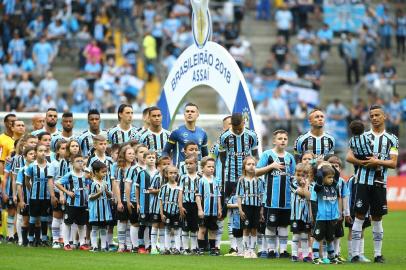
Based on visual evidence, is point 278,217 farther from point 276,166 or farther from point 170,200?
point 170,200

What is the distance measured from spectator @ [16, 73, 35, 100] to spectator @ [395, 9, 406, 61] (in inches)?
483

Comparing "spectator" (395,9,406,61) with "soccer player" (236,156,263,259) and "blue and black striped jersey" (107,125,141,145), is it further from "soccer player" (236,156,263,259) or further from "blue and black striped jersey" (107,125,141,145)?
"soccer player" (236,156,263,259)

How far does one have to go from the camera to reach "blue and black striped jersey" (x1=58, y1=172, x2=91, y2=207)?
→ 20031mm

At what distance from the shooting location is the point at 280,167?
18.3 metres

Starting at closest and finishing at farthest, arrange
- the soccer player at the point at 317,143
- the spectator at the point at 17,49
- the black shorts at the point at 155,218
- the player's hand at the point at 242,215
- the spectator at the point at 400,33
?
the soccer player at the point at 317,143
the player's hand at the point at 242,215
the black shorts at the point at 155,218
the spectator at the point at 17,49
the spectator at the point at 400,33

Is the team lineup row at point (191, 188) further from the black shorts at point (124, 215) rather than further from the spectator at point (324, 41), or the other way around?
the spectator at point (324, 41)

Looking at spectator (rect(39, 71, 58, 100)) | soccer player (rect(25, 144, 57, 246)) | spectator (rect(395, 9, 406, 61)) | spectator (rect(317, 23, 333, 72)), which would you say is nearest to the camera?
soccer player (rect(25, 144, 57, 246))

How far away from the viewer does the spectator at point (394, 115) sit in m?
35.3

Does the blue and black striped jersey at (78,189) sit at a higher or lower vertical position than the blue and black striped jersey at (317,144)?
lower

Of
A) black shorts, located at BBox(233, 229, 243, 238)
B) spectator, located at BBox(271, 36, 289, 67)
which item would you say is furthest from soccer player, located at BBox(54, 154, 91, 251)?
spectator, located at BBox(271, 36, 289, 67)

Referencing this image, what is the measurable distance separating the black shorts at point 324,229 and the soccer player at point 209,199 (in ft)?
7.15

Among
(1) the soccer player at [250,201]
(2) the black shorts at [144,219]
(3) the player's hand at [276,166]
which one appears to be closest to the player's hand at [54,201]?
(2) the black shorts at [144,219]

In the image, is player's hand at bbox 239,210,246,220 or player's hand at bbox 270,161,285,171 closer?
player's hand at bbox 270,161,285,171

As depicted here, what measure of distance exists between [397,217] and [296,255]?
32.5 feet
